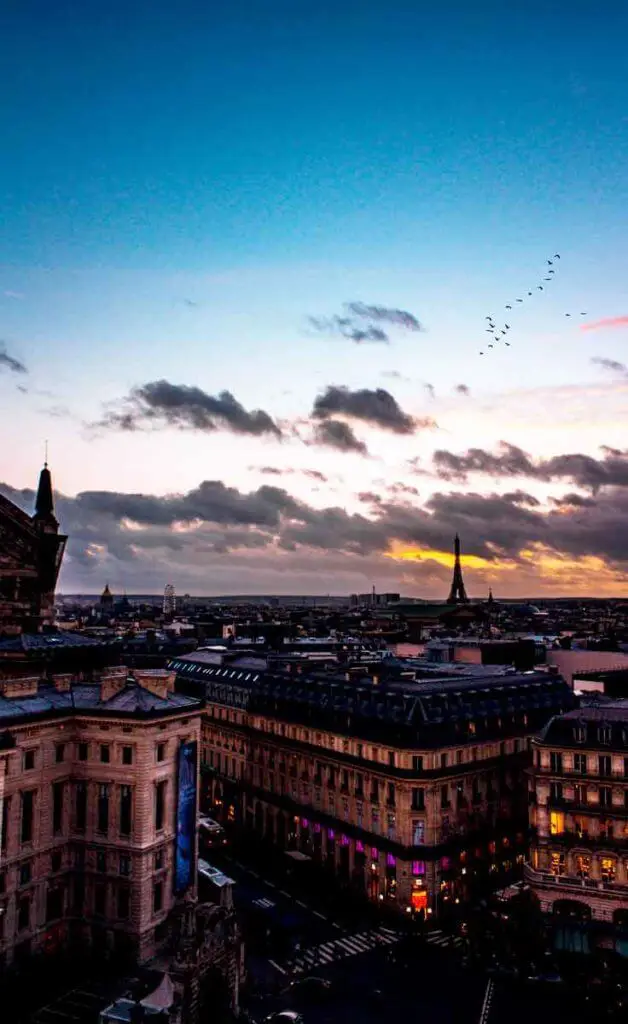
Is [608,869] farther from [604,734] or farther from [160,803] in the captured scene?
[160,803]

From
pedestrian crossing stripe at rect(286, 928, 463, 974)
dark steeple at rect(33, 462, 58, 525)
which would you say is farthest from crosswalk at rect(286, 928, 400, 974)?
dark steeple at rect(33, 462, 58, 525)

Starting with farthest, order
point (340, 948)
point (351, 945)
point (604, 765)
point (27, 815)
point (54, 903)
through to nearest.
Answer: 1. point (604, 765)
2. point (351, 945)
3. point (340, 948)
4. point (54, 903)
5. point (27, 815)

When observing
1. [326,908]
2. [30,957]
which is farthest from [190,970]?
[326,908]

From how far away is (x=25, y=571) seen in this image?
107m

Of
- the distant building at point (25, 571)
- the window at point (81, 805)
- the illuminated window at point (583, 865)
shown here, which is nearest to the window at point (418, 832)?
the illuminated window at point (583, 865)

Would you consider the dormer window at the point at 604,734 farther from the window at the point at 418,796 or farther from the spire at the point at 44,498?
the spire at the point at 44,498

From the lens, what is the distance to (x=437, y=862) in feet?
303

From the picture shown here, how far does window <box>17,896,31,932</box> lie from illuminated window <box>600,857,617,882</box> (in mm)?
53113

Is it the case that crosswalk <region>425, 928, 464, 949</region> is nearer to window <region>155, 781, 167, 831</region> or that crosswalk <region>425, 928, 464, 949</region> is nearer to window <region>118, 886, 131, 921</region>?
window <region>155, 781, 167, 831</region>

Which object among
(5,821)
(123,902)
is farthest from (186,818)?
(5,821)

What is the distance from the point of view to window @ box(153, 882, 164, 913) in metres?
77.1

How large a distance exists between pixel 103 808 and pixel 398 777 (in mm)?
32257

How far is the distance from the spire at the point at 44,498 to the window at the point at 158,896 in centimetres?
5658

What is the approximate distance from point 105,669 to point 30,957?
1199 inches
